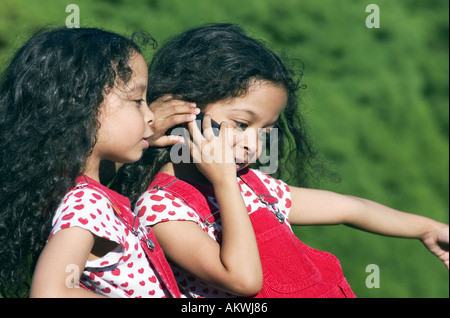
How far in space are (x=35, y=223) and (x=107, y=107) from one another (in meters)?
0.37

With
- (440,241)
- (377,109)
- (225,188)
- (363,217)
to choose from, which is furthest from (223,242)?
(377,109)

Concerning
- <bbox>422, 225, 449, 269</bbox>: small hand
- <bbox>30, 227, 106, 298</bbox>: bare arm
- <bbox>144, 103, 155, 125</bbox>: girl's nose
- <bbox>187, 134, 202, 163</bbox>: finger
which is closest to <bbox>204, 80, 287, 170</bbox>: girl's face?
<bbox>187, 134, 202, 163</bbox>: finger

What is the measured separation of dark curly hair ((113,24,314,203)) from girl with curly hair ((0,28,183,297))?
0.26m

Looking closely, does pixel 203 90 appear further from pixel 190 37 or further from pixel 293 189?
pixel 293 189

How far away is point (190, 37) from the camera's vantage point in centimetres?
225

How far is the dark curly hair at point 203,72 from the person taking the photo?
2.12m

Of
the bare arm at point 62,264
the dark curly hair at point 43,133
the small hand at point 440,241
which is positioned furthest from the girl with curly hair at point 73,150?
the small hand at point 440,241

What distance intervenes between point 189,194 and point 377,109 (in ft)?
5.90

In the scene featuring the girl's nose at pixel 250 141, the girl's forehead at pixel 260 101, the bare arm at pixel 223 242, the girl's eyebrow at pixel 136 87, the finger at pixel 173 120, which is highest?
the girl's eyebrow at pixel 136 87

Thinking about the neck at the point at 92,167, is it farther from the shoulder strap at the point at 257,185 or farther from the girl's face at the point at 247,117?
the shoulder strap at the point at 257,185

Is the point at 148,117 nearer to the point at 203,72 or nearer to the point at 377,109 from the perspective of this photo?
the point at 203,72

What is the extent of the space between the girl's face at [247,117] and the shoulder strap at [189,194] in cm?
16

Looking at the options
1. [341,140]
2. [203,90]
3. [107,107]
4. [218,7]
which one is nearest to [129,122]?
[107,107]

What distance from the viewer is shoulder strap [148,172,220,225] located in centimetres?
203
